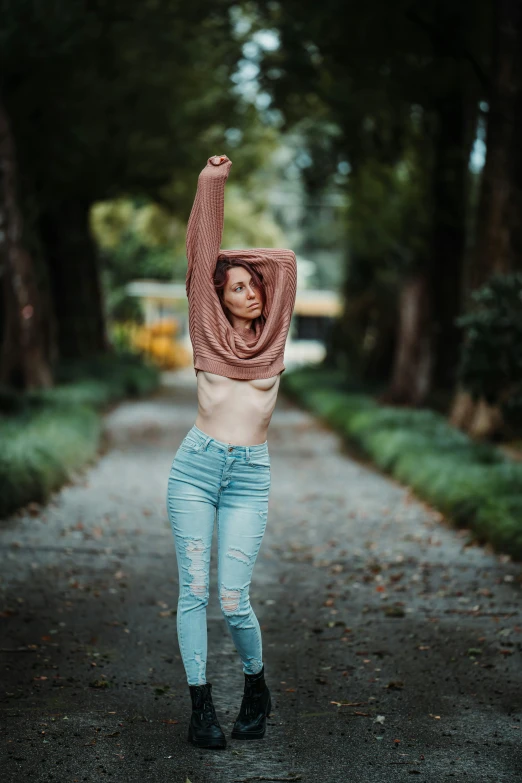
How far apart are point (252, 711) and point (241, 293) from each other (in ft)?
5.67

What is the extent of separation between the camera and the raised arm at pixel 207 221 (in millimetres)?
4691

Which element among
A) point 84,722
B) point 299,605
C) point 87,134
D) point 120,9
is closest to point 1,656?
point 84,722

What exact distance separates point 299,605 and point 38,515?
147 inches

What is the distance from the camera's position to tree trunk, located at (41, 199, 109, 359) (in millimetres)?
26922

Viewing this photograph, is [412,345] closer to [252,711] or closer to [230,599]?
[252,711]

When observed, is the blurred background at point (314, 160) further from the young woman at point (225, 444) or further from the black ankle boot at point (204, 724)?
the black ankle boot at point (204, 724)

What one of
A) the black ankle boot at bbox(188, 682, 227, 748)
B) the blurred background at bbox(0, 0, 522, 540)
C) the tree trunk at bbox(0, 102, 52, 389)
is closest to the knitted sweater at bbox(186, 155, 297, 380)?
the black ankle boot at bbox(188, 682, 227, 748)

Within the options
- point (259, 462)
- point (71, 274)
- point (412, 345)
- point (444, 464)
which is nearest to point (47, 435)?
point (444, 464)

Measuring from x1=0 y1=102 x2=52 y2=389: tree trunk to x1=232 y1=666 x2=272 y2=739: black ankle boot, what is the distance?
12626mm

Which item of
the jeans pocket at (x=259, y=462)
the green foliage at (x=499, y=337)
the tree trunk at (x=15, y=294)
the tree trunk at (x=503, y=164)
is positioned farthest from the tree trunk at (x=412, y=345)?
the jeans pocket at (x=259, y=462)

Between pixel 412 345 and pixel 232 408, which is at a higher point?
pixel 232 408

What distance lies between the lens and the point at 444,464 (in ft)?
38.7

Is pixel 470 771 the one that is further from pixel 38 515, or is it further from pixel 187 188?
pixel 187 188

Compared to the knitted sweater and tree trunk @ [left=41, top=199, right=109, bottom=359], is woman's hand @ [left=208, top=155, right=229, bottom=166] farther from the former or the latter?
tree trunk @ [left=41, top=199, right=109, bottom=359]
